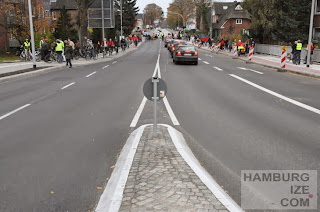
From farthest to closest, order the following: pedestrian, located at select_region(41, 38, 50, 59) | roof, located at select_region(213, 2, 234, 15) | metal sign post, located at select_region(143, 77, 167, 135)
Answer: roof, located at select_region(213, 2, 234, 15)
pedestrian, located at select_region(41, 38, 50, 59)
metal sign post, located at select_region(143, 77, 167, 135)

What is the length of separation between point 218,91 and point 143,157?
8.00 metres

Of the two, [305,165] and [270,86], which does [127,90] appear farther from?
[305,165]

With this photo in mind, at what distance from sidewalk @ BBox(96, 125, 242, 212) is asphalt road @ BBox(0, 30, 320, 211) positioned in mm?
391

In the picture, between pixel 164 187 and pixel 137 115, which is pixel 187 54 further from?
pixel 164 187

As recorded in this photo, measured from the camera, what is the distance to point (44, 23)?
132 feet

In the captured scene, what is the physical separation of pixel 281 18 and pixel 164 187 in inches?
1365

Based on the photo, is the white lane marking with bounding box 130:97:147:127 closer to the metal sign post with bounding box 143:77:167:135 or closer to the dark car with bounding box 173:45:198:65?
the metal sign post with bounding box 143:77:167:135

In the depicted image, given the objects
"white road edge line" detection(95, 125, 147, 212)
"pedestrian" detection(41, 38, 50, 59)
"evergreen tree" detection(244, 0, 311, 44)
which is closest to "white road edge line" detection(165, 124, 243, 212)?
"white road edge line" detection(95, 125, 147, 212)

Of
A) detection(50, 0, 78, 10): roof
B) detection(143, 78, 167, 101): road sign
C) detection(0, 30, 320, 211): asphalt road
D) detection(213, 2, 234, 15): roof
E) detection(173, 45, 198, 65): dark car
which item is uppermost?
detection(213, 2, 234, 15): roof

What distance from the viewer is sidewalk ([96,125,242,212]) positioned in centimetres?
370

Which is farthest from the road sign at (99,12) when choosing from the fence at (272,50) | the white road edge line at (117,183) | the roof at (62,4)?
the roof at (62,4)

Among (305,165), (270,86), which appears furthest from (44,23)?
(305,165)

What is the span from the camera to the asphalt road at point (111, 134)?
15.5 feet

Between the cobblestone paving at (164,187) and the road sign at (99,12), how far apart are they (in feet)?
102
